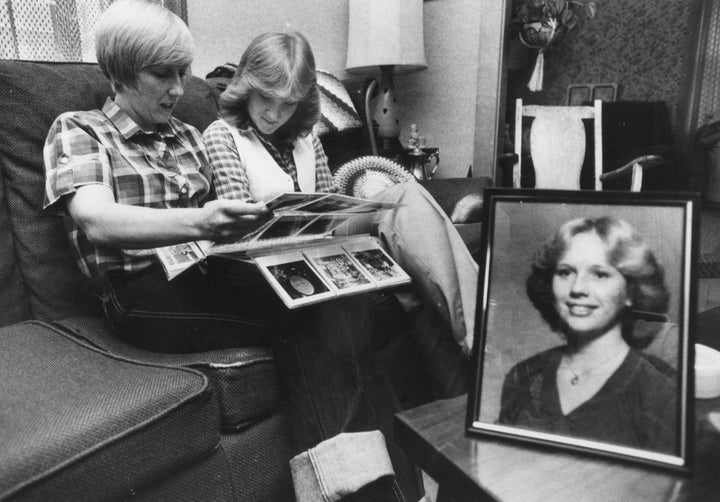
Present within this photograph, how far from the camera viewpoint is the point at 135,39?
103cm

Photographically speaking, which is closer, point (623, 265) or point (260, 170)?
point (623, 265)

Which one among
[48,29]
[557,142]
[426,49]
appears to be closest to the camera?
[48,29]

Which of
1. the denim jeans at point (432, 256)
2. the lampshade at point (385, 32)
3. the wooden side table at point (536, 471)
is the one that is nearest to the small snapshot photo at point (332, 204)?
the denim jeans at point (432, 256)

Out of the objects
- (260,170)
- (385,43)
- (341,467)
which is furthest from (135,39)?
(385,43)

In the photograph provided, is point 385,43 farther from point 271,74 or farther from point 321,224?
point 321,224

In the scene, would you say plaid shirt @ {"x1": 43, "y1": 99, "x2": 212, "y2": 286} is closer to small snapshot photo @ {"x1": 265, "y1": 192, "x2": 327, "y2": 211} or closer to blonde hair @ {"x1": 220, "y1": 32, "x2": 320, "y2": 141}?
blonde hair @ {"x1": 220, "y1": 32, "x2": 320, "y2": 141}

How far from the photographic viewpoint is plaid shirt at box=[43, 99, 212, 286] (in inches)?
38.8

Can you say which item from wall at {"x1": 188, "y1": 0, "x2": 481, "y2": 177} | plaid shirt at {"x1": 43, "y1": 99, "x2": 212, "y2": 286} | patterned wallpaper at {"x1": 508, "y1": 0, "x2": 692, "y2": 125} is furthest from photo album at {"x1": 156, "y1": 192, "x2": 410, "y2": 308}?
patterned wallpaper at {"x1": 508, "y1": 0, "x2": 692, "y2": 125}

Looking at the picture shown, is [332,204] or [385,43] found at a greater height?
[385,43]

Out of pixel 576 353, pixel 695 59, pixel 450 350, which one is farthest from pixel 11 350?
pixel 695 59

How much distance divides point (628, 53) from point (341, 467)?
1935 mm

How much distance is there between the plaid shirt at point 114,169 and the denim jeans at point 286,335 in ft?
0.21

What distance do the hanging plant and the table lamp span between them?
0.46 meters

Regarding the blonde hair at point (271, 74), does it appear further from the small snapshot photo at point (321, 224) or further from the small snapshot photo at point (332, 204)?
the small snapshot photo at point (332, 204)
